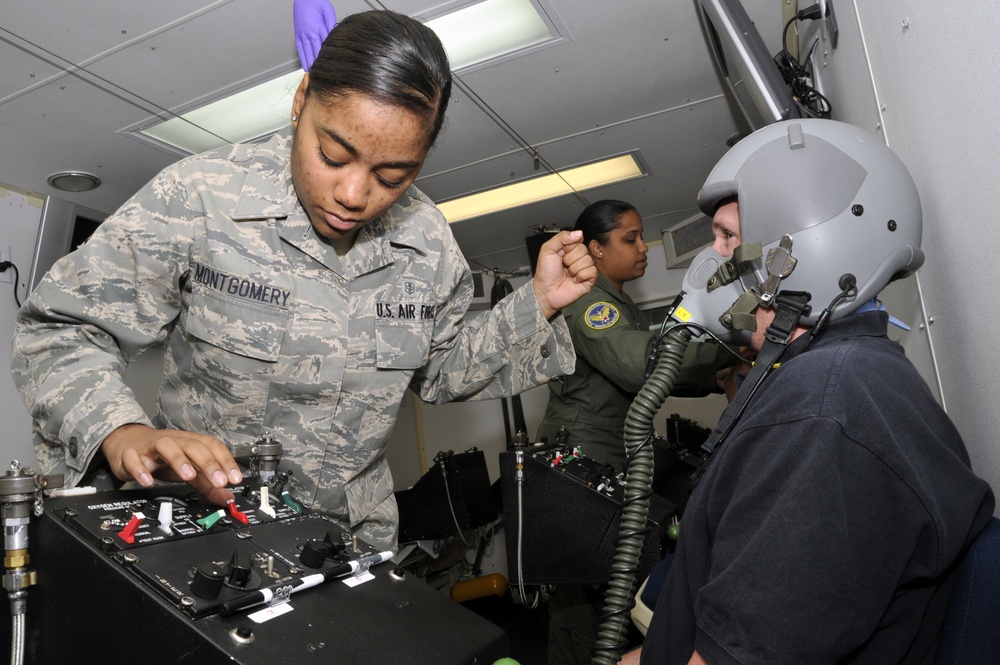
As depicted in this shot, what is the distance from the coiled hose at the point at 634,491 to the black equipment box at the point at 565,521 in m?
0.58

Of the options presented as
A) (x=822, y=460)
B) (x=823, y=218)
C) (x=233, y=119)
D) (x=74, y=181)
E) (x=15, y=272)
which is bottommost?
(x=822, y=460)

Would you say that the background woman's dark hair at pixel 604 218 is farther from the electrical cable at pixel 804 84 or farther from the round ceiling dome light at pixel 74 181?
the round ceiling dome light at pixel 74 181

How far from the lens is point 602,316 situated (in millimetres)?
2908

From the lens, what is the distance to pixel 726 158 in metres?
1.30

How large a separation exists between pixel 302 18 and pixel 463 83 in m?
1.21

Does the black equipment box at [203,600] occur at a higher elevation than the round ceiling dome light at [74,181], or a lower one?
lower

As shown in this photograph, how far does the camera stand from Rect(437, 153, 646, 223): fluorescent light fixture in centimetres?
399

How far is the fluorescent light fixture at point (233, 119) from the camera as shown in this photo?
290 cm

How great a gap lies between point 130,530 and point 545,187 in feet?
11.9

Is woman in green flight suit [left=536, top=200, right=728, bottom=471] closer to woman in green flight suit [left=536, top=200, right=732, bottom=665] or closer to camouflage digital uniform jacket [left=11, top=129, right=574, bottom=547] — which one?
woman in green flight suit [left=536, top=200, right=732, bottom=665]

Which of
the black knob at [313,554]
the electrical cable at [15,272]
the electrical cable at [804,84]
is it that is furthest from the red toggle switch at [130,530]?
the electrical cable at [15,272]

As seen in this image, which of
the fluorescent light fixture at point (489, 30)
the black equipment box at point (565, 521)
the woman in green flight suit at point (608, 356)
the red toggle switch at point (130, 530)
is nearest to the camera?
the red toggle switch at point (130, 530)

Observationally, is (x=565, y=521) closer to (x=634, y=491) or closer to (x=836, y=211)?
(x=634, y=491)

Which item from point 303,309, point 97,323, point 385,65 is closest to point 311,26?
point 385,65
